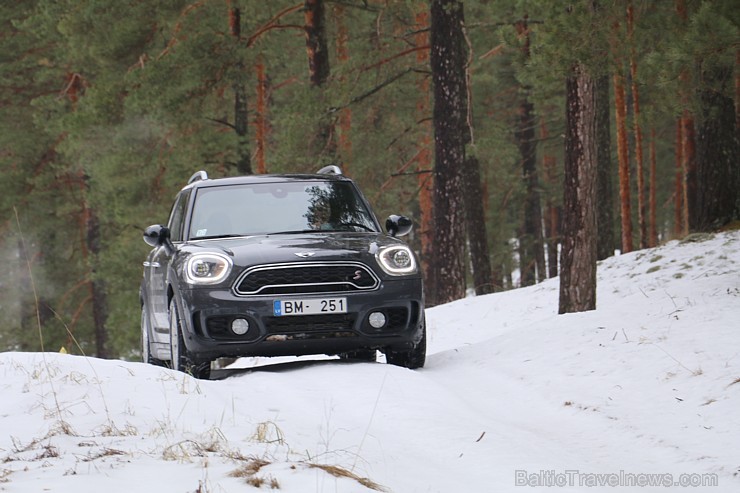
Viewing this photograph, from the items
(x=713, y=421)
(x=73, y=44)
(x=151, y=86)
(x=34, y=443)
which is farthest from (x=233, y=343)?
(x=73, y=44)

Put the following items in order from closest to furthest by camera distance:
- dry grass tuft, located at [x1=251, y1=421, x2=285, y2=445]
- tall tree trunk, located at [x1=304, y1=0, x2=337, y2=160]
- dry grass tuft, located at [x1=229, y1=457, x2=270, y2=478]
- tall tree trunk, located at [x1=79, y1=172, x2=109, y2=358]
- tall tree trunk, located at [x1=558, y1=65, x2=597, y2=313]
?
dry grass tuft, located at [x1=229, y1=457, x2=270, y2=478] < dry grass tuft, located at [x1=251, y1=421, x2=285, y2=445] < tall tree trunk, located at [x1=558, y1=65, x2=597, y2=313] < tall tree trunk, located at [x1=304, y1=0, x2=337, y2=160] < tall tree trunk, located at [x1=79, y1=172, x2=109, y2=358]

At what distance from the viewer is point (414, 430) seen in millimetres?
6645

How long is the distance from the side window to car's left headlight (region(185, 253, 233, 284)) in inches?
49.4

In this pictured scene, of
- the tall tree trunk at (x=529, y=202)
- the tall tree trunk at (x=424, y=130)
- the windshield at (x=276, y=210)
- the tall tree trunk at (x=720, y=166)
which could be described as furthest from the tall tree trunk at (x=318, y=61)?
the tall tree trunk at (x=529, y=202)

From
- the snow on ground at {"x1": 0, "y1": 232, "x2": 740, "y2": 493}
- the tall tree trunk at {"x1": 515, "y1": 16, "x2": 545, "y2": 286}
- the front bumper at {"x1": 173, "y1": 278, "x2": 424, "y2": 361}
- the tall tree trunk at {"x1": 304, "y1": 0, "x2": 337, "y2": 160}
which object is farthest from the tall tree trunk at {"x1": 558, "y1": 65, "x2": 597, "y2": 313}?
the tall tree trunk at {"x1": 515, "y1": 16, "x2": 545, "y2": 286}

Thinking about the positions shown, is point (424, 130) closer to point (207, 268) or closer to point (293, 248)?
point (293, 248)

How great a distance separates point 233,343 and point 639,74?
8.95 m

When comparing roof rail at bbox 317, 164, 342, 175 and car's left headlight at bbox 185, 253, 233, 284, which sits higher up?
roof rail at bbox 317, 164, 342, 175

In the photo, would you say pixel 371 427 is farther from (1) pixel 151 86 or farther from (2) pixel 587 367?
(1) pixel 151 86

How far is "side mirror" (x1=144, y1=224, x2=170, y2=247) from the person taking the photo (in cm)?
959

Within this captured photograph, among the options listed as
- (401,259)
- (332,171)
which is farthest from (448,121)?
(401,259)

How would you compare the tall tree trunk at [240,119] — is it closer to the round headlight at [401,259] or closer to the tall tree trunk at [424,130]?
the tall tree trunk at [424,130]

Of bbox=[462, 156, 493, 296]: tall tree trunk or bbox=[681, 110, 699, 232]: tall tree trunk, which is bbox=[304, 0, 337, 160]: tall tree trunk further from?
bbox=[681, 110, 699, 232]: tall tree trunk

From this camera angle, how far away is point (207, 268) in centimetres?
848
